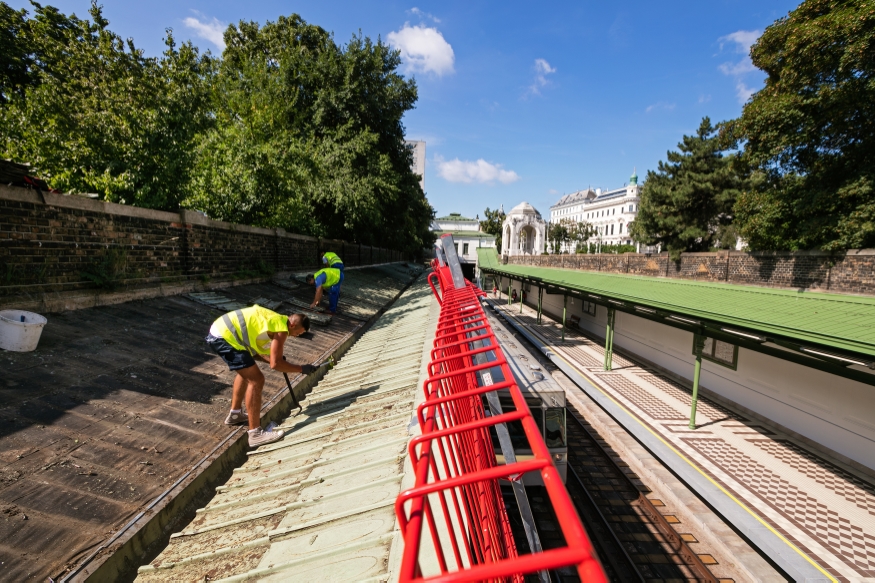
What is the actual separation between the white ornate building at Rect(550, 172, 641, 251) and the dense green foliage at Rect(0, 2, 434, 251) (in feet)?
249

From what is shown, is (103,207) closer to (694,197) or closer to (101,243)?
(101,243)

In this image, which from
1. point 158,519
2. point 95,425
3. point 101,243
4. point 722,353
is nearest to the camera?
point 158,519

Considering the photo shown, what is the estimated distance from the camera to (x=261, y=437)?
4215 mm

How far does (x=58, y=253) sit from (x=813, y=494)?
12.2 meters

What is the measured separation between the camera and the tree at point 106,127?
9.02m

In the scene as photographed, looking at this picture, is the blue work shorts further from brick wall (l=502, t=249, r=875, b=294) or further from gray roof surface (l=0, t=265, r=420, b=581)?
brick wall (l=502, t=249, r=875, b=294)

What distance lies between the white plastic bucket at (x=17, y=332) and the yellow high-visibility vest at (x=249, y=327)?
182 centimetres

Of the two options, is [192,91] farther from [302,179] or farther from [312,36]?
[312,36]

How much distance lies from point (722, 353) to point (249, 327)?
37.4 ft

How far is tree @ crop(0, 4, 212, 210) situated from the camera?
355 inches

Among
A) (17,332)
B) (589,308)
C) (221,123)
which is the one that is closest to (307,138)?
(221,123)

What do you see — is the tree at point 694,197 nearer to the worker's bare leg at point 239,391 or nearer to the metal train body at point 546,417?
the metal train body at point 546,417

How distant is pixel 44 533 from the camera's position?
2.49 meters

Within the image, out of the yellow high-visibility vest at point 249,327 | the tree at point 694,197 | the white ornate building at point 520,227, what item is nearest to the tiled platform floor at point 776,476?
the yellow high-visibility vest at point 249,327
